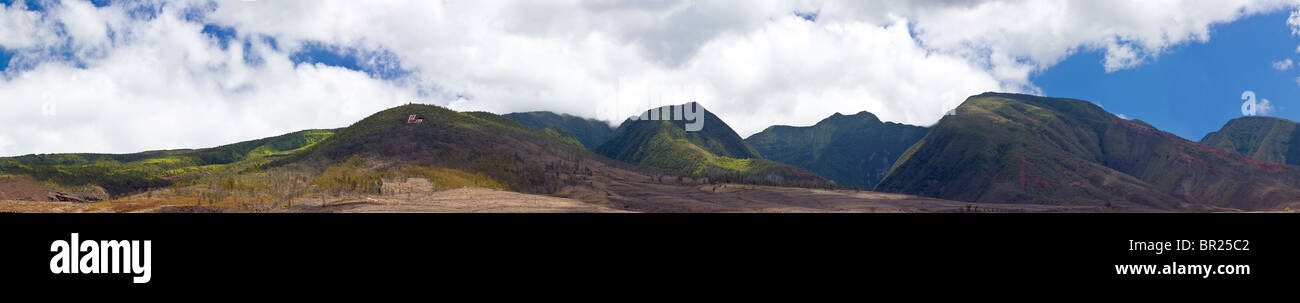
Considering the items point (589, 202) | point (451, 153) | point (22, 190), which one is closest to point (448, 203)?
point (589, 202)

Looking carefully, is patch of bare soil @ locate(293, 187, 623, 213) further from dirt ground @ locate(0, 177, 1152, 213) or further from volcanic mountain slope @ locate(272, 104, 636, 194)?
volcanic mountain slope @ locate(272, 104, 636, 194)

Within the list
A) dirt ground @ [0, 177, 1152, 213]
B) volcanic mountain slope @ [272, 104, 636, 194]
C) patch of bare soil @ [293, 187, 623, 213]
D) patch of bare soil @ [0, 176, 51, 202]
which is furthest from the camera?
volcanic mountain slope @ [272, 104, 636, 194]

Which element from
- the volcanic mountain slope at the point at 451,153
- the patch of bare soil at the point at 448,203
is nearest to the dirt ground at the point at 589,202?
the patch of bare soil at the point at 448,203

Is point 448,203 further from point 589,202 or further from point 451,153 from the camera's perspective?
point 451,153

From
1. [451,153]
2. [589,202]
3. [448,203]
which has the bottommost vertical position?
[589,202]

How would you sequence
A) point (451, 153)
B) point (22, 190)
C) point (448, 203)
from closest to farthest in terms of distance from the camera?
point (448, 203) < point (22, 190) < point (451, 153)

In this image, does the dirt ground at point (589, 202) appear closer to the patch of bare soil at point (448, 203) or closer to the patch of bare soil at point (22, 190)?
the patch of bare soil at point (448, 203)

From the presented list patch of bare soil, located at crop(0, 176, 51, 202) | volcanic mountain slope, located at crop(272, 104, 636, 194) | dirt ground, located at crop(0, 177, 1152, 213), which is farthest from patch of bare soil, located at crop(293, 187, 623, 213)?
patch of bare soil, located at crop(0, 176, 51, 202)

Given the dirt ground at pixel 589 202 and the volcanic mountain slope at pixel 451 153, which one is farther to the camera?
the volcanic mountain slope at pixel 451 153

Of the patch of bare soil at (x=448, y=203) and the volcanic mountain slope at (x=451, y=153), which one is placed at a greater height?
the volcanic mountain slope at (x=451, y=153)

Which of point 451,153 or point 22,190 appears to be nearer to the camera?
point 22,190

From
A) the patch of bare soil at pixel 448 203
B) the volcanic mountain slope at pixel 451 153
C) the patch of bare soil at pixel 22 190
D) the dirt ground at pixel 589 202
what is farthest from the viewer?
the volcanic mountain slope at pixel 451 153

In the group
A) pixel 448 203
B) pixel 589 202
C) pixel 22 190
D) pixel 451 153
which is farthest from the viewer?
pixel 451 153
